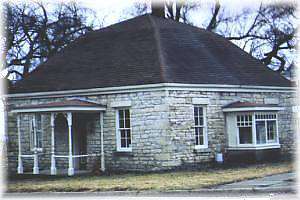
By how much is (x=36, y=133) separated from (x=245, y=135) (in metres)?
8.94

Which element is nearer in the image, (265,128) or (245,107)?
(245,107)

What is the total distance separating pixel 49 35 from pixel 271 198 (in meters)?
28.6

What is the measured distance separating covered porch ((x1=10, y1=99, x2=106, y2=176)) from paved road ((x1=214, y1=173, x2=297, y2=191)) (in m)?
8.04

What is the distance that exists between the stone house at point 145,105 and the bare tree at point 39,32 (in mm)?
9938

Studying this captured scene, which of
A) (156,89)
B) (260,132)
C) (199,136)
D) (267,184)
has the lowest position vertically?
(267,184)

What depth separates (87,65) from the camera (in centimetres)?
2703

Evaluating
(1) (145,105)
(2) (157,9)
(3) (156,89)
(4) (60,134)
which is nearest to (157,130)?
(1) (145,105)

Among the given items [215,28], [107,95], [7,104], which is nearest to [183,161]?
[107,95]

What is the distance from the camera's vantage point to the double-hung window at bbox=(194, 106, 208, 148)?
24734 mm

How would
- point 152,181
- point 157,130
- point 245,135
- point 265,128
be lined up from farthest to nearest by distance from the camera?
point 265,128, point 245,135, point 157,130, point 152,181

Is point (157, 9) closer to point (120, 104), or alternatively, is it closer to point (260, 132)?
point (120, 104)

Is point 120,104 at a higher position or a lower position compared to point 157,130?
higher

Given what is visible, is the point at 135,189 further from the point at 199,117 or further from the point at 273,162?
the point at 273,162

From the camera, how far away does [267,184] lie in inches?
649
